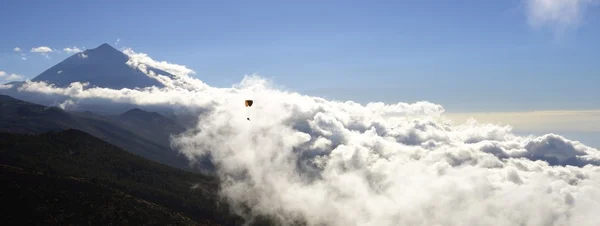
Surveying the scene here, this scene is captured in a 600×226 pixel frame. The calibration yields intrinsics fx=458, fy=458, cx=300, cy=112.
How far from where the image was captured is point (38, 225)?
19412 cm

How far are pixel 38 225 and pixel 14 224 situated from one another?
8772 millimetres

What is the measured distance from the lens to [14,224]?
190 metres

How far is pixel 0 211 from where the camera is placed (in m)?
195

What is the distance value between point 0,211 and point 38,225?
1768 cm

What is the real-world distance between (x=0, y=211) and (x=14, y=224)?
37.9 feet
